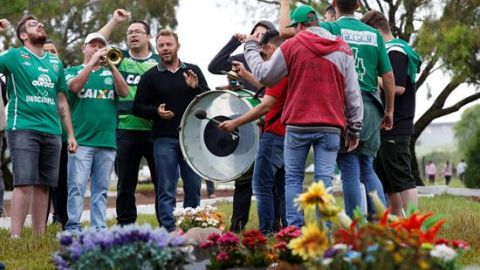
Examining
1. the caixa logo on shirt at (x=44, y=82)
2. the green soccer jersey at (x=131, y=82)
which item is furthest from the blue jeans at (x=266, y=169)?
the caixa logo on shirt at (x=44, y=82)

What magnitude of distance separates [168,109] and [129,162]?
68 centimetres

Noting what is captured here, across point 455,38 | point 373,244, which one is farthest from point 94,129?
point 455,38

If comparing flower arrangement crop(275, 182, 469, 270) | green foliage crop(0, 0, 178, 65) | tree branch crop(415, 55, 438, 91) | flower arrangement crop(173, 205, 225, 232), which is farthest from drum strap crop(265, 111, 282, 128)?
green foliage crop(0, 0, 178, 65)

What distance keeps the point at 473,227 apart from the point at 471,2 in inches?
736

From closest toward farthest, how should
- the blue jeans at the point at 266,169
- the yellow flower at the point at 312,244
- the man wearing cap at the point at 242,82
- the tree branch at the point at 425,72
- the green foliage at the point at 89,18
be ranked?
1. the yellow flower at the point at 312,244
2. the blue jeans at the point at 266,169
3. the man wearing cap at the point at 242,82
4. the tree branch at the point at 425,72
5. the green foliage at the point at 89,18

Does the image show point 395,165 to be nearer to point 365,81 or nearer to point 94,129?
point 365,81

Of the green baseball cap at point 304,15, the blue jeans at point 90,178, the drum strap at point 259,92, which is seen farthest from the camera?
the blue jeans at point 90,178

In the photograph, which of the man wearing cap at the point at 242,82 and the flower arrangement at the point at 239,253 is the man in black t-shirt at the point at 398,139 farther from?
the flower arrangement at the point at 239,253

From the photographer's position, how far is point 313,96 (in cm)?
698

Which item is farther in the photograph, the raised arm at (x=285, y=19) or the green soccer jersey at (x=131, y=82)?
the green soccer jersey at (x=131, y=82)

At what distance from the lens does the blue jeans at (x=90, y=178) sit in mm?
9000

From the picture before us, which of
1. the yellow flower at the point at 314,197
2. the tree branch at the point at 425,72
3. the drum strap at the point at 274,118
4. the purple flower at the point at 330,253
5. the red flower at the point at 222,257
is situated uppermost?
the tree branch at the point at 425,72

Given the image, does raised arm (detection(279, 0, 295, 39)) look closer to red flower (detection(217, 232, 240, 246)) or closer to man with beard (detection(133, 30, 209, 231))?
man with beard (detection(133, 30, 209, 231))

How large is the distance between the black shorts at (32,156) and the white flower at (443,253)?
200 inches
